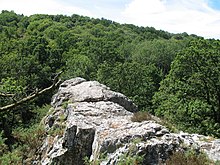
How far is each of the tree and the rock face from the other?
23.8 ft

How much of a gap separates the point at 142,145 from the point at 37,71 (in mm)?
48759

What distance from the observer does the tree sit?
79.9ft

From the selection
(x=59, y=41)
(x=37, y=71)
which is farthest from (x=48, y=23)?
(x=37, y=71)

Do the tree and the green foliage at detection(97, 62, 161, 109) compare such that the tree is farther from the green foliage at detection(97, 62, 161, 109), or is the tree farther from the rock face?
the green foliage at detection(97, 62, 161, 109)

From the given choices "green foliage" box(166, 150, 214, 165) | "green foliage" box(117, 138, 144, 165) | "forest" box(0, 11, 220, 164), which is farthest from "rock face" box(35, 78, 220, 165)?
"forest" box(0, 11, 220, 164)

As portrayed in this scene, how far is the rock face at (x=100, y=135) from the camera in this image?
10375 mm

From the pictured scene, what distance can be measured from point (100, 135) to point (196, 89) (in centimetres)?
1571

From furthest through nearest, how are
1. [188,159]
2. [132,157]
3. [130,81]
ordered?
[130,81] < [132,157] < [188,159]

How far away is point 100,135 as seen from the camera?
12102mm

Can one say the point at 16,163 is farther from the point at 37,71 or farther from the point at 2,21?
the point at 2,21

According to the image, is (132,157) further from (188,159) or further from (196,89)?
(196,89)

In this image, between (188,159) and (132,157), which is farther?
(132,157)

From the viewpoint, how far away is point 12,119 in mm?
36438

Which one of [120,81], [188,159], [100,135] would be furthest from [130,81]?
[188,159]
